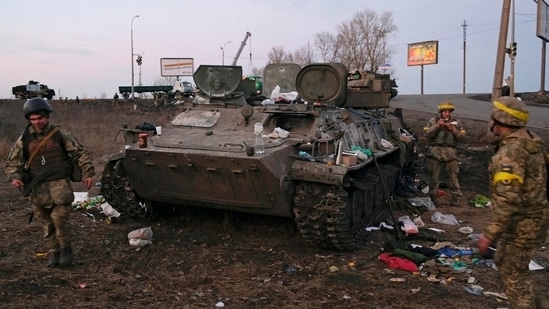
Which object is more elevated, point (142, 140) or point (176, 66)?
point (176, 66)

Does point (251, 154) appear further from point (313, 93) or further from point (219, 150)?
point (313, 93)

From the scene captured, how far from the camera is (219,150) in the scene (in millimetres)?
7035

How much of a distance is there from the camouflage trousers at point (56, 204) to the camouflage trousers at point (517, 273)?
4.33 metres

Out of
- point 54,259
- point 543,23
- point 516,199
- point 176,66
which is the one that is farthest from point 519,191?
point 176,66

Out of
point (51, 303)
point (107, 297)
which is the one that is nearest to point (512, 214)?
point (107, 297)

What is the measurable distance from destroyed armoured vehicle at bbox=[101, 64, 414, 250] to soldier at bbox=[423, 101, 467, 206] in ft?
3.13

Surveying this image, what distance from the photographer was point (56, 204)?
612 cm

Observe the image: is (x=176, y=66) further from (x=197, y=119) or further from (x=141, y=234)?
(x=141, y=234)

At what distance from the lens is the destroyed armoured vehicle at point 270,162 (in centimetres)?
677

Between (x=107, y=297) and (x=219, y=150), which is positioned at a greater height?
(x=219, y=150)

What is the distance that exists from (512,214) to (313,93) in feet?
17.0

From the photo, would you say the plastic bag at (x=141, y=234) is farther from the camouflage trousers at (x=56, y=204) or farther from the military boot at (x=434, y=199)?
the military boot at (x=434, y=199)

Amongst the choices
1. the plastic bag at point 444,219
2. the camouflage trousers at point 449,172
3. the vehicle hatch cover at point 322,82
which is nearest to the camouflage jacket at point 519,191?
the plastic bag at point 444,219

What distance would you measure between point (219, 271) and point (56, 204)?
6.18 feet
